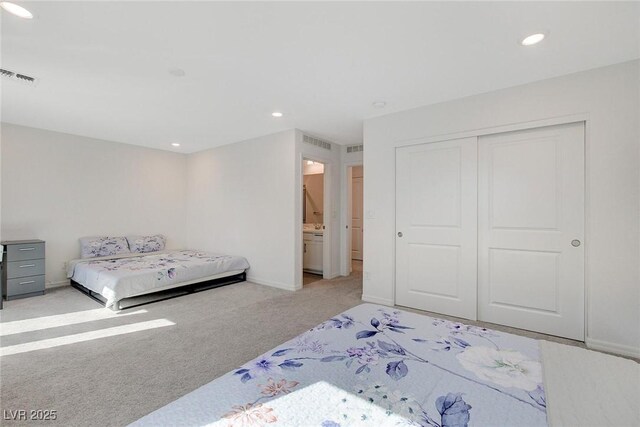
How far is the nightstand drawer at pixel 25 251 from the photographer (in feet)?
12.9

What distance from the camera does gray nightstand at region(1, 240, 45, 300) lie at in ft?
12.9

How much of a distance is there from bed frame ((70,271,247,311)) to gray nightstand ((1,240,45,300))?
539mm

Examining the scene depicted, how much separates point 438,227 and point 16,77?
4691 mm

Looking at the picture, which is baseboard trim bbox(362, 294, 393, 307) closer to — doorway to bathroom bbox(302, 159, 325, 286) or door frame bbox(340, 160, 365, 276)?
door frame bbox(340, 160, 365, 276)

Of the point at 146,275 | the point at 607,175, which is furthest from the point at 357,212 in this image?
the point at 607,175

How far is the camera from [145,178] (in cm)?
582

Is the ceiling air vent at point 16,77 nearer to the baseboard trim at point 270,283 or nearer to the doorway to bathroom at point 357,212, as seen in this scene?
the baseboard trim at point 270,283

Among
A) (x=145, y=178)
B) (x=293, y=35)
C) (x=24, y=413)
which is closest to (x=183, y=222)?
(x=145, y=178)

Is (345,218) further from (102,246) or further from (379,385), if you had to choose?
(379,385)

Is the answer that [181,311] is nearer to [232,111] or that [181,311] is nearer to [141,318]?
[141,318]

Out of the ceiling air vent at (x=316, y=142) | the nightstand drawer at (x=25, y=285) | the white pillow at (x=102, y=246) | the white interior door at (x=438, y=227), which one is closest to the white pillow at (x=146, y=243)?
the white pillow at (x=102, y=246)

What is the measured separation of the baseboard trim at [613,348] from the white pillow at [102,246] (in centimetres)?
660

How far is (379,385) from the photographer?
101 centimetres

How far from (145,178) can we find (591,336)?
7070 mm
